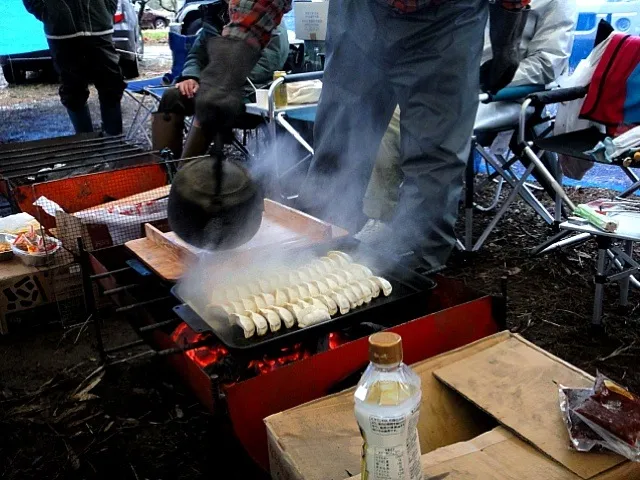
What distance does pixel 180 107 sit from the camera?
5070 millimetres

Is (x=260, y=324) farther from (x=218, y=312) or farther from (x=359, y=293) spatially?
(x=359, y=293)

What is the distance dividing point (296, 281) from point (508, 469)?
3.62ft

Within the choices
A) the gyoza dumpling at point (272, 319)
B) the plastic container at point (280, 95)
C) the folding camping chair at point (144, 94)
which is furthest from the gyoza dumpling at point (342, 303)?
the folding camping chair at point (144, 94)

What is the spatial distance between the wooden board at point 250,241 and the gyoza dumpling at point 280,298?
286mm

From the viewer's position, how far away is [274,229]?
2754 mm

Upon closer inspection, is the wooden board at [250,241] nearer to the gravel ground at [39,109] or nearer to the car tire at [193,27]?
the gravel ground at [39,109]

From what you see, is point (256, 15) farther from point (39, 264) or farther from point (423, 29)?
point (39, 264)

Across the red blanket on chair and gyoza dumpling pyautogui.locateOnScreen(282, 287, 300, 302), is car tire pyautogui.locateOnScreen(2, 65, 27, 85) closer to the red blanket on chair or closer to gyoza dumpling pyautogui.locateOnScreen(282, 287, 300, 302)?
the red blanket on chair

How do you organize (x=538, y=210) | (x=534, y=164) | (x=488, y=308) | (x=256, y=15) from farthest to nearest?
1. (x=538, y=210)
2. (x=534, y=164)
3. (x=256, y=15)
4. (x=488, y=308)

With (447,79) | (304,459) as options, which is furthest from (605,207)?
(304,459)

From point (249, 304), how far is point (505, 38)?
1743mm

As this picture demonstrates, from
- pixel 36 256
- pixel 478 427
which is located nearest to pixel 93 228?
pixel 36 256

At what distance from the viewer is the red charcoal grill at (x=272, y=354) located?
1769 mm

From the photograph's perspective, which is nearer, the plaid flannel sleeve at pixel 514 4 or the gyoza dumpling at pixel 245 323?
the gyoza dumpling at pixel 245 323
